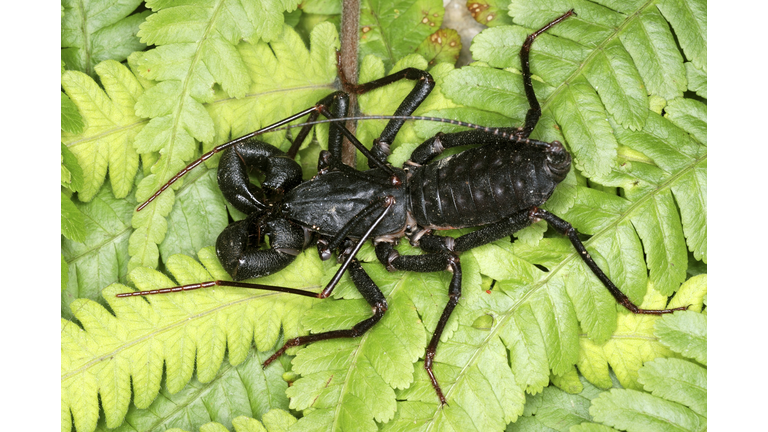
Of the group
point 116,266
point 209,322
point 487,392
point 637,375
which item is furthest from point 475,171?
point 116,266

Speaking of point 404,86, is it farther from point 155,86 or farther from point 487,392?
point 487,392

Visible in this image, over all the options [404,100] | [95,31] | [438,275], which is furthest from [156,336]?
[404,100]

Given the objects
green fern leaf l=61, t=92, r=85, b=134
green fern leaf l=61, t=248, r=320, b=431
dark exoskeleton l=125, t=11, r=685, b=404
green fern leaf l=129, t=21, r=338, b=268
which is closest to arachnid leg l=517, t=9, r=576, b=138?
dark exoskeleton l=125, t=11, r=685, b=404

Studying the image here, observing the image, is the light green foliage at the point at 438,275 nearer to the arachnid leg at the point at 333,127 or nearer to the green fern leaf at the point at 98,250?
the green fern leaf at the point at 98,250

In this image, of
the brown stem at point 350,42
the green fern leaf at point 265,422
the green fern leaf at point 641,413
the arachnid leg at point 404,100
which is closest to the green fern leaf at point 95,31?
the brown stem at point 350,42

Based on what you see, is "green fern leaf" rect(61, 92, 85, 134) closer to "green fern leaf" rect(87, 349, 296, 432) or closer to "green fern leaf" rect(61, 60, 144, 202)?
"green fern leaf" rect(61, 60, 144, 202)

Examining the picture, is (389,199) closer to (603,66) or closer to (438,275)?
(438,275)
